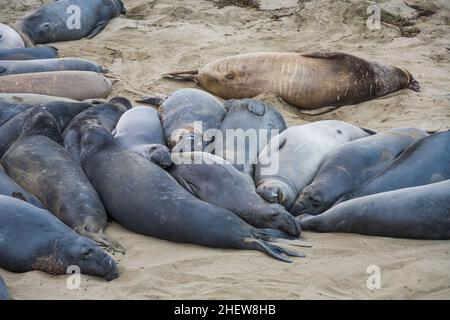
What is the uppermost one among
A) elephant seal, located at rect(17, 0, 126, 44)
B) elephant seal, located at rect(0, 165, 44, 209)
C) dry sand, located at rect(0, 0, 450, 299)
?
elephant seal, located at rect(0, 165, 44, 209)

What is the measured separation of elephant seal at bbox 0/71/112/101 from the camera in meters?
7.32

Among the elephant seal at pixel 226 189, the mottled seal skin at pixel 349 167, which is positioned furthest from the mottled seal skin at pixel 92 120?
the mottled seal skin at pixel 349 167

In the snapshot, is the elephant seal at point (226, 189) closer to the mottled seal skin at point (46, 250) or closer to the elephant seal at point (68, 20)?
the mottled seal skin at point (46, 250)

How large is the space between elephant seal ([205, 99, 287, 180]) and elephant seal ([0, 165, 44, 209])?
4.49 ft

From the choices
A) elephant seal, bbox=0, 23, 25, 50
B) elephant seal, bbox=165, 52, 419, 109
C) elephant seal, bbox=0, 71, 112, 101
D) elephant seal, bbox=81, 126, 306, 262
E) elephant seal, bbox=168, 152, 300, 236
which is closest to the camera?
elephant seal, bbox=81, 126, 306, 262

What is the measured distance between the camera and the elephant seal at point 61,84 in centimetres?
732

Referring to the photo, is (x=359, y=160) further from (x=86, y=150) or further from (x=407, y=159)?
(x=86, y=150)

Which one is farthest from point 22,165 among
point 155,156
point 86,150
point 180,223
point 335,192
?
point 335,192

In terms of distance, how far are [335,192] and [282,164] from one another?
49 cm

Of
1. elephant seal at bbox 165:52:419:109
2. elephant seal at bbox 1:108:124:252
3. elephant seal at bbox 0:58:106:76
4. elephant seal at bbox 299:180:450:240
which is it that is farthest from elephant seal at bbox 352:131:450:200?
elephant seal at bbox 0:58:106:76

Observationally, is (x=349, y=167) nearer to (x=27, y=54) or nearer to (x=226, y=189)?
(x=226, y=189)

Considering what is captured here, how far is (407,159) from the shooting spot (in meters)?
5.61

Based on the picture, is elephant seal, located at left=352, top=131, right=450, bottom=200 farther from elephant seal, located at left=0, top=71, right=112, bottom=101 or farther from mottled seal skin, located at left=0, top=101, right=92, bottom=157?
elephant seal, located at left=0, top=71, right=112, bottom=101

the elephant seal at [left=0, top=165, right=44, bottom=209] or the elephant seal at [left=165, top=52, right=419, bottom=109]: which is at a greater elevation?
the elephant seal at [left=0, top=165, right=44, bottom=209]
